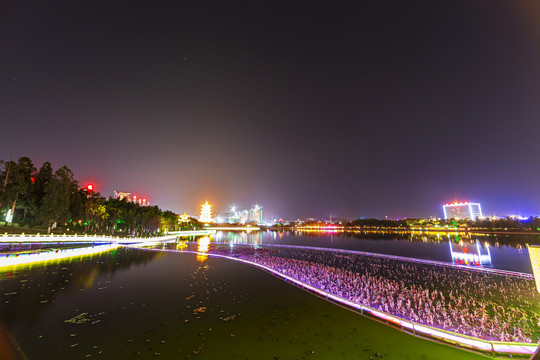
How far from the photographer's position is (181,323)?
12766 mm

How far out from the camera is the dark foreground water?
32.9 feet

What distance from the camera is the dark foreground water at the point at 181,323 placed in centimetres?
1002

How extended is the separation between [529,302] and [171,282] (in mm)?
29588

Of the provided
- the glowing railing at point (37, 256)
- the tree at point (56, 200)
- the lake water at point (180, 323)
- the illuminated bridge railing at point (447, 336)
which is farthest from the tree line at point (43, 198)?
the illuminated bridge railing at point (447, 336)

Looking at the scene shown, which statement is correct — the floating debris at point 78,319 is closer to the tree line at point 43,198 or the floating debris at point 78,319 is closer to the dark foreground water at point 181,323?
the dark foreground water at point 181,323

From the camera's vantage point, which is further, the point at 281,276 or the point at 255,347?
the point at 281,276

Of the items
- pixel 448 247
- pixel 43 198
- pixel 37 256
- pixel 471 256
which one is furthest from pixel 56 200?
pixel 448 247

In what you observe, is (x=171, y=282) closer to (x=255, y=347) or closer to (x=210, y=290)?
(x=210, y=290)

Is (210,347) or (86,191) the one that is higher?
(86,191)

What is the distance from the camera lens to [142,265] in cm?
2852

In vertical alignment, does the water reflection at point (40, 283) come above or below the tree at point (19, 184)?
below

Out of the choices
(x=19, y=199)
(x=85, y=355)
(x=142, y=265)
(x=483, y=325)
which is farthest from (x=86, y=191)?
(x=483, y=325)

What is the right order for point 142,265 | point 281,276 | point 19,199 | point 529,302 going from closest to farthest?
1. point 529,302
2. point 281,276
3. point 142,265
4. point 19,199

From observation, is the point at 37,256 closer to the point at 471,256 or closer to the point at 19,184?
the point at 19,184
